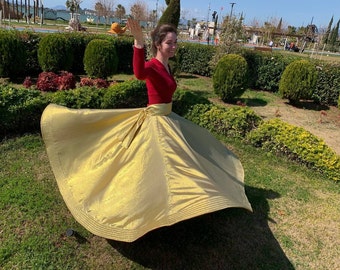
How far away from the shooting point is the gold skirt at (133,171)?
2.69 meters

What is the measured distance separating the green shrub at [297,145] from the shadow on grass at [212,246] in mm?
2004

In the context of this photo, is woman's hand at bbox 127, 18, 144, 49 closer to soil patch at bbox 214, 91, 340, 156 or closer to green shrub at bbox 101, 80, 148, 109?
green shrub at bbox 101, 80, 148, 109

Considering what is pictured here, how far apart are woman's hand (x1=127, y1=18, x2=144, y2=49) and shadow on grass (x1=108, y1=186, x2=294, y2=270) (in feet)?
6.70

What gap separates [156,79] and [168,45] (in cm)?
34

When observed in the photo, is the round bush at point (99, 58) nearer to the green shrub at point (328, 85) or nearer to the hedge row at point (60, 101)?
the hedge row at point (60, 101)

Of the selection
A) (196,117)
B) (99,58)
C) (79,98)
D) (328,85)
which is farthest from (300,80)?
(79,98)

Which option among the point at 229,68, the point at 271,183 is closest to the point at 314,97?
the point at 229,68

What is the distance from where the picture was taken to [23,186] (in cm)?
418

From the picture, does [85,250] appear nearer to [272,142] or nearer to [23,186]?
[23,186]

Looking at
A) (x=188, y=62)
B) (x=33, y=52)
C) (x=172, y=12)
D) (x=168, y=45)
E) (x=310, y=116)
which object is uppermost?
(x=172, y=12)

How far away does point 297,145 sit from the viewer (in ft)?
18.6

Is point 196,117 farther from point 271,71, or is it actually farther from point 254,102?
point 271,71

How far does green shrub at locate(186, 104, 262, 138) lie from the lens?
6.39 metres

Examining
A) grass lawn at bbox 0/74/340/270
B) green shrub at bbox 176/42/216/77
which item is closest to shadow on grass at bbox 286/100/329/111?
green shrub at bbox 176/42/216/77
